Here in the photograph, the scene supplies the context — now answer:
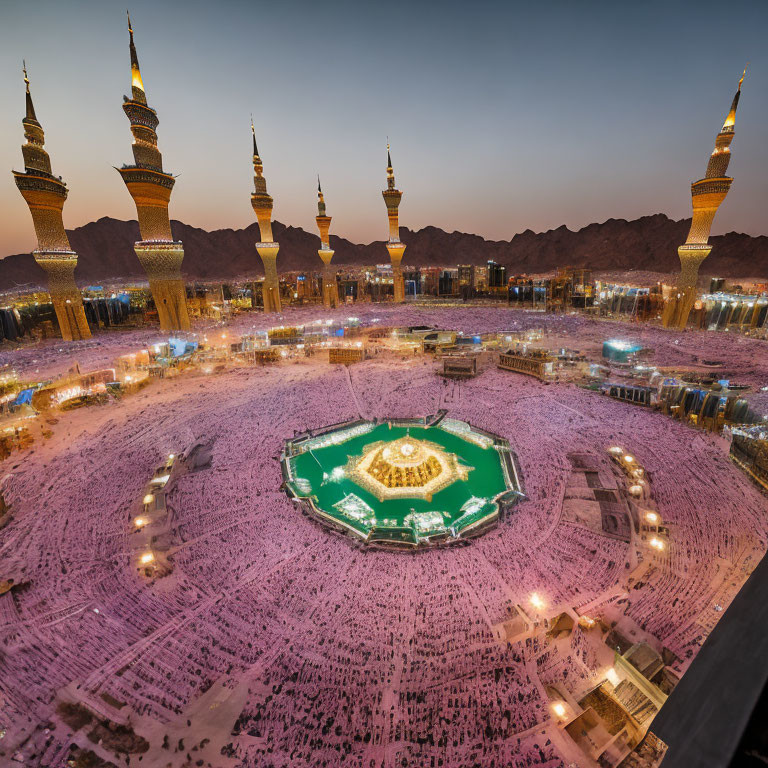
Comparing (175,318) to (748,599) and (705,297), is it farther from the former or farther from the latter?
(705,297)

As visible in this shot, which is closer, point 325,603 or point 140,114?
point 325,603

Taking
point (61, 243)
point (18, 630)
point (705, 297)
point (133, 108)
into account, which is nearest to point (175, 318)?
point (61, 243)

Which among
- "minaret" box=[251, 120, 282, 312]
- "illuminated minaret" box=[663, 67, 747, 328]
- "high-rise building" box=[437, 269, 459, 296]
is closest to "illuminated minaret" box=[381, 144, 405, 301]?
"minaret" box=[251, 120, 282, 312]

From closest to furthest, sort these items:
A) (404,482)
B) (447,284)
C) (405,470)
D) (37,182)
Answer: (404,482)
(405,470)
(37,182)
(447,284)

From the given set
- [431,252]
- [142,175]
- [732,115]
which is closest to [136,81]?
[142,175]

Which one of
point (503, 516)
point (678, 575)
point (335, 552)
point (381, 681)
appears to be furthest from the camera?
point (503, 516)

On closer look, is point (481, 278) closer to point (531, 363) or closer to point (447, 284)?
point (447, 284)

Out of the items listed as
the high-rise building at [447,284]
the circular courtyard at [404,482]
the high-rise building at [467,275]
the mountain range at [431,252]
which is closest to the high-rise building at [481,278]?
the high-rise building at [467,275]
